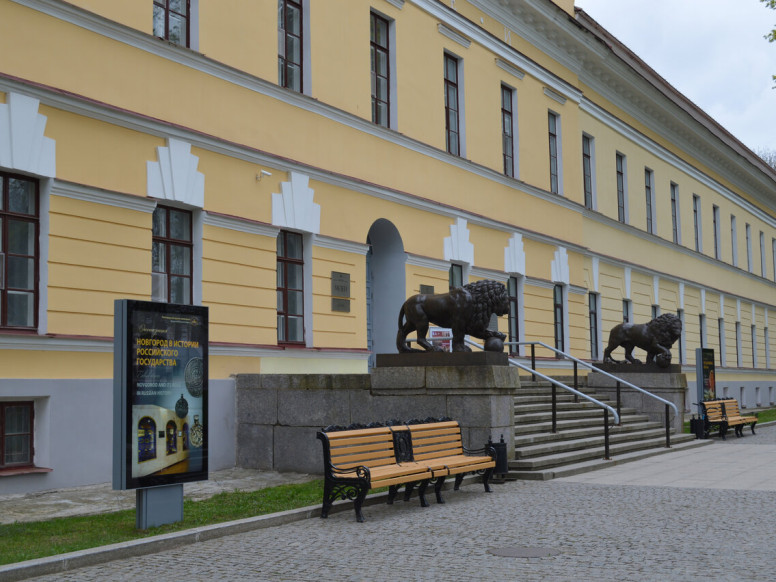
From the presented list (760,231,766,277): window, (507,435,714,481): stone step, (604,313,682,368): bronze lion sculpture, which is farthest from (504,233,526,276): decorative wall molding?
(760,231,766,277): window

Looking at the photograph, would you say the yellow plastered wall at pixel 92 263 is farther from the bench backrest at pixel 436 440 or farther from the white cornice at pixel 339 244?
the bench backrest at pixel 436 440

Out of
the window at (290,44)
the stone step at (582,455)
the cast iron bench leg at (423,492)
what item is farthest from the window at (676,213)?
the cast iron bench leg at (423,492)

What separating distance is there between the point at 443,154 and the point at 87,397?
1082 centimetres

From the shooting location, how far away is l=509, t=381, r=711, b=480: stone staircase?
44.7ft

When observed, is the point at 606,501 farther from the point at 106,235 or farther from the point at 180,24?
the point at 180,24

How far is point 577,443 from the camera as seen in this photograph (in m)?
15.2

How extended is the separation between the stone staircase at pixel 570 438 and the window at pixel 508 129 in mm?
7147

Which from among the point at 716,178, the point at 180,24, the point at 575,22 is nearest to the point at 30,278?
the point at 180,24

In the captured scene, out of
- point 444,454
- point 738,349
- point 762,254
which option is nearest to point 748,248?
point 762,254

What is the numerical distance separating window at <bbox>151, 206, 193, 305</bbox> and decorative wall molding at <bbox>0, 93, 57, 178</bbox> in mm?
2142

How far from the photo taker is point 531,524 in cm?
934

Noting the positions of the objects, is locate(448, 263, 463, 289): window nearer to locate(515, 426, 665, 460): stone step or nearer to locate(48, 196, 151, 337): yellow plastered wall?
locate(515, 426, 665, 460): stone step

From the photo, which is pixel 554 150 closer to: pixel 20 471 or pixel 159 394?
pixel 20 471

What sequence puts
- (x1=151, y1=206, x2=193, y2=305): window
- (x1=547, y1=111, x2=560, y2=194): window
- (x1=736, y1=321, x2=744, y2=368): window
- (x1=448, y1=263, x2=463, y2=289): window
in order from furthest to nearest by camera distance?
(x1=736, y1=321, x2=744, y2=368): window, (x1=547, y1=111, x2=560, y2=194): window, (x1=448, y1=263, x2=463, y2=289): window, (x1=151, y1=206, x2=193, y2=305): window
